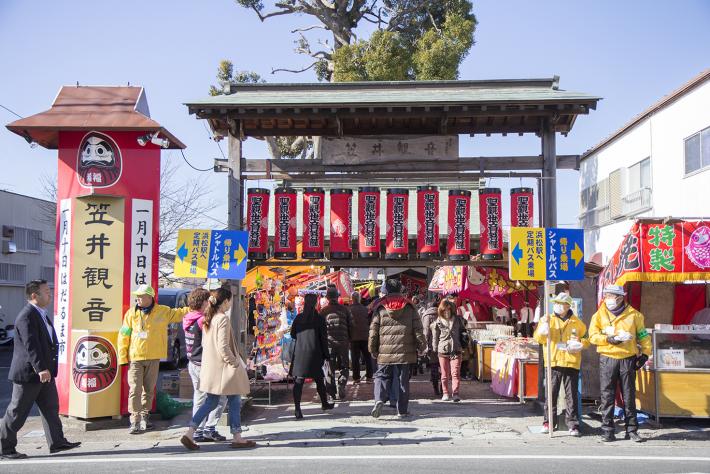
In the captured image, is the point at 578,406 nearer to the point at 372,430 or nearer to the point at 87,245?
the point at 372,430

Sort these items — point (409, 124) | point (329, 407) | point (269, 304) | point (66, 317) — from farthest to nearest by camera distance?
point (269, 304), point (409, 124), point (329, 407), point (66, 317)

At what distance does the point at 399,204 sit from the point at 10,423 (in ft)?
21.2

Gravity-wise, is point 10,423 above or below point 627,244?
below

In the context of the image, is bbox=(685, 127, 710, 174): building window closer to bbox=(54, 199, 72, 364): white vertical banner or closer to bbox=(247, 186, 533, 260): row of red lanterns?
bbox=(247, 186, 533, 260): row of red lanterns

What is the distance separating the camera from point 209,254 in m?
9.81

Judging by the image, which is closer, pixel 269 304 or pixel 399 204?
pixel 399 204

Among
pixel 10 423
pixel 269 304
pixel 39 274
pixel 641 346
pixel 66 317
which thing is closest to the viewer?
pixel 10 423

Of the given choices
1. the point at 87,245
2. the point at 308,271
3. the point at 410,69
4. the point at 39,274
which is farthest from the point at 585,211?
the point at 39,274

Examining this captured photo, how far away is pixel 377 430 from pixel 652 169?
13.4 meters

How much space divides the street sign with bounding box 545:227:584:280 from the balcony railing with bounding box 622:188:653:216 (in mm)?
10935

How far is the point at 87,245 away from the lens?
9.73m

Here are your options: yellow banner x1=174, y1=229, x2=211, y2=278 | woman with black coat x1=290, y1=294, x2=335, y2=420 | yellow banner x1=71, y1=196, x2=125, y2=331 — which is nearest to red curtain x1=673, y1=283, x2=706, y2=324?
woman with black coat x1=290, y1=294, x2=335, y2=420

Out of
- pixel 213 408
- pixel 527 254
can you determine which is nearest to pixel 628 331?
pixel 527 254

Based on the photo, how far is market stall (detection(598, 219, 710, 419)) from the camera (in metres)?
9.30
